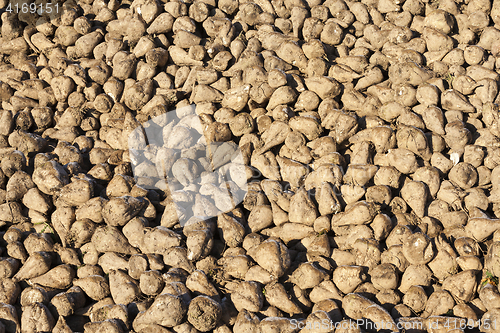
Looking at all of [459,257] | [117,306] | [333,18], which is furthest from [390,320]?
[333,18]

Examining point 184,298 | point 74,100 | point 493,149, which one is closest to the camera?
point 184,298

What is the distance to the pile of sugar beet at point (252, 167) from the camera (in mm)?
3053

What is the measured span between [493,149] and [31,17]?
5.29m

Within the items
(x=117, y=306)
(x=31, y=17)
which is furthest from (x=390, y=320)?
(x=31, y=17)

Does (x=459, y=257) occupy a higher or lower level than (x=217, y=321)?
higher

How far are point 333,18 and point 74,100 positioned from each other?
9.82ft

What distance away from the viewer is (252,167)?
3.84m

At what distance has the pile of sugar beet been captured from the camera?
3.05m

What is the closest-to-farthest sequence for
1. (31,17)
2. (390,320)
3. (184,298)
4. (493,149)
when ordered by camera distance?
(390,320)
(184,298)
(493,149)
(31,17)

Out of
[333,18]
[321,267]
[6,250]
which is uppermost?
[333,18]

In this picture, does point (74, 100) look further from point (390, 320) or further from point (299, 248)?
point (390, 320)

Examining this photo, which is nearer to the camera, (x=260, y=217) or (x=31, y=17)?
(x=260, y=217)

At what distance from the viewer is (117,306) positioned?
3.02 meters

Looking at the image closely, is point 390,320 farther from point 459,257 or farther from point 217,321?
point 217,321
